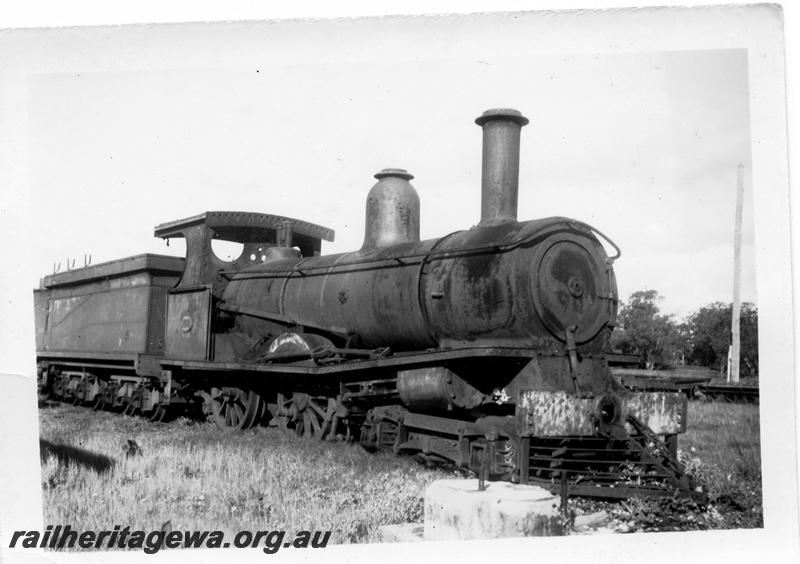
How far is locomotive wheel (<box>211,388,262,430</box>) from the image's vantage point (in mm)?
10406

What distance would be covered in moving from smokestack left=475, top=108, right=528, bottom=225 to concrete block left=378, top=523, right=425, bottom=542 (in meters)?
3.27

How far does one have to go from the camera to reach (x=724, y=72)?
6.47m

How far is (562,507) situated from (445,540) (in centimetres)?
93

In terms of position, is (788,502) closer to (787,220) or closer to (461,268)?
(787,220)

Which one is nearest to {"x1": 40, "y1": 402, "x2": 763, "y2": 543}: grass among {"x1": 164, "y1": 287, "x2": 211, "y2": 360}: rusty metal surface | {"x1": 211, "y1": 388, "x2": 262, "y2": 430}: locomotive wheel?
{"x1": 211, "y1": 388, "x2": 262, "y2": 430}: locomotive wheel

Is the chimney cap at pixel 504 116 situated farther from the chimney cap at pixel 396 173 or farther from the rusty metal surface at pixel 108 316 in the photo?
the rusty metal surface at pixel 108 316

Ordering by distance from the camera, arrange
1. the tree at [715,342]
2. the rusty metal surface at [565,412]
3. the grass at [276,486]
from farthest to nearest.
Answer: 1. the tree at [715,342]
2. the rusty metal surface at [565,412]
3. the grass at [276,486]

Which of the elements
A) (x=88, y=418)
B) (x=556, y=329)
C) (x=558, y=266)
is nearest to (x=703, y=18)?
(x=558, y=266)

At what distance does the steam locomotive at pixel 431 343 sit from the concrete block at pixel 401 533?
72cm

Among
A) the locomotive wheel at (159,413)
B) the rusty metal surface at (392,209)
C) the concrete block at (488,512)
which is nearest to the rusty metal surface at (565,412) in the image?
the concrete block at (488,512)

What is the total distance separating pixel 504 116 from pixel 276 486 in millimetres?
4231

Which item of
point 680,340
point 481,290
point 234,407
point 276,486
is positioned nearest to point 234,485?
point 276,486

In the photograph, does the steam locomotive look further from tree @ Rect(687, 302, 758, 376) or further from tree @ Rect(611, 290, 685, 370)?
tree @ Rect(611, 290, 685, 370)

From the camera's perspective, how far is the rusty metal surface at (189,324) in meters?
10.4
